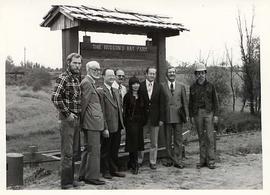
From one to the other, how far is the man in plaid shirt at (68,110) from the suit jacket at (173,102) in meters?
1.88

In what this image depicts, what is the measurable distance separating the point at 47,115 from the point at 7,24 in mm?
5233

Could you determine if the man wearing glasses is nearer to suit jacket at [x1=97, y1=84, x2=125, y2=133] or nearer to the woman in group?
the woman in group

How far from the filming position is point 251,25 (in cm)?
1141

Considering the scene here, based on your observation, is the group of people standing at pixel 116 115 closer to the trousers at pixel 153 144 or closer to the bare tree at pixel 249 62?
the trousers at pixel 153 144

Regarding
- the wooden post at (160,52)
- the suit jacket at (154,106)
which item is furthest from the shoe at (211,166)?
the wooden post at (160,52)

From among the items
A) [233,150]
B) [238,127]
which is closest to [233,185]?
[233,150]

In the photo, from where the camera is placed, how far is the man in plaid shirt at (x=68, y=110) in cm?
546

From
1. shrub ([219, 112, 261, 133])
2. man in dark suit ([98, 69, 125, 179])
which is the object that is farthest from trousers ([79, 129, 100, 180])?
shrub ([219, 112, 261, 133])

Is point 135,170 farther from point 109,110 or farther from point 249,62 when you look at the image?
point 249,62

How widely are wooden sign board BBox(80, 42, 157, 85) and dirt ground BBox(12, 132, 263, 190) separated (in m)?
1.79

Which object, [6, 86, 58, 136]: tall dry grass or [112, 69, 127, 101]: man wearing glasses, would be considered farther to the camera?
[6, 86, 58, 136]: tall dry grass

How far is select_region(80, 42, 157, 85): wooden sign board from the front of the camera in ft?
22.3

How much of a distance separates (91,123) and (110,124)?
20.4 inches

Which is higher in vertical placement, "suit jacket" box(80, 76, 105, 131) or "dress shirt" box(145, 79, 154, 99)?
"dress shirt" box(145, 79, 154, 99)
